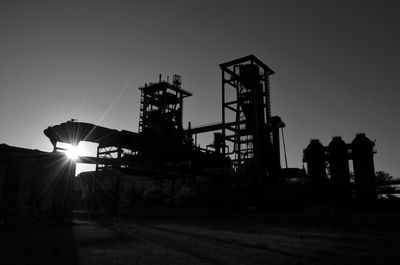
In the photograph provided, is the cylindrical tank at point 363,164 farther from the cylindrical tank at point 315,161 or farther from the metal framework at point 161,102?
the metal framework at point 161,102

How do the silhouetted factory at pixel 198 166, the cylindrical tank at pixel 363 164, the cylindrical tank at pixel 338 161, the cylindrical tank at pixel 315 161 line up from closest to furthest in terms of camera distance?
1. the silhouetted factory at pixel 198 166
2. the cylindrical tank at pixel 363 164
3. the cylindrical tank at pixel 338 161
4. the cylindrical tank at pixel 315 161

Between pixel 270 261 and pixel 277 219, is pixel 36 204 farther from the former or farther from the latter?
pixel 277 219

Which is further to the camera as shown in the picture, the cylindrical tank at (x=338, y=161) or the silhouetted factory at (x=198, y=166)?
the cylindrical tank at (x=338, y=161)

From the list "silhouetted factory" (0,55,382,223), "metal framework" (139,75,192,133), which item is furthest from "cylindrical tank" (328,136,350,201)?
"metal framework" (139,75,192,133)

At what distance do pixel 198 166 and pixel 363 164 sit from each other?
23.3m

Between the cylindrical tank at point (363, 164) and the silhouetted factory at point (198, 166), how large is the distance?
111 mm

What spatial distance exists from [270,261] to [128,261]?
270cm

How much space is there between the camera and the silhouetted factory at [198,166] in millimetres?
13847

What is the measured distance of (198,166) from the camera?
2822 centimetres

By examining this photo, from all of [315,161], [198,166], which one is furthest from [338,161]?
[198,166]

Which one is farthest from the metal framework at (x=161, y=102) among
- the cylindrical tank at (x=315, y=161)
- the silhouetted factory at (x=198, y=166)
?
the cylindrical tank at (x=315, y=161)

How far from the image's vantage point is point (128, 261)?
6012 mm

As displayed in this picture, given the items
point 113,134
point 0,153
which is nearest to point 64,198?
point 0,153

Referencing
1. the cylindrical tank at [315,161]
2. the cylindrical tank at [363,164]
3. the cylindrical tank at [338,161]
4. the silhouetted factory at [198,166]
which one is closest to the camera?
the silhouetted factory at [198,166]
